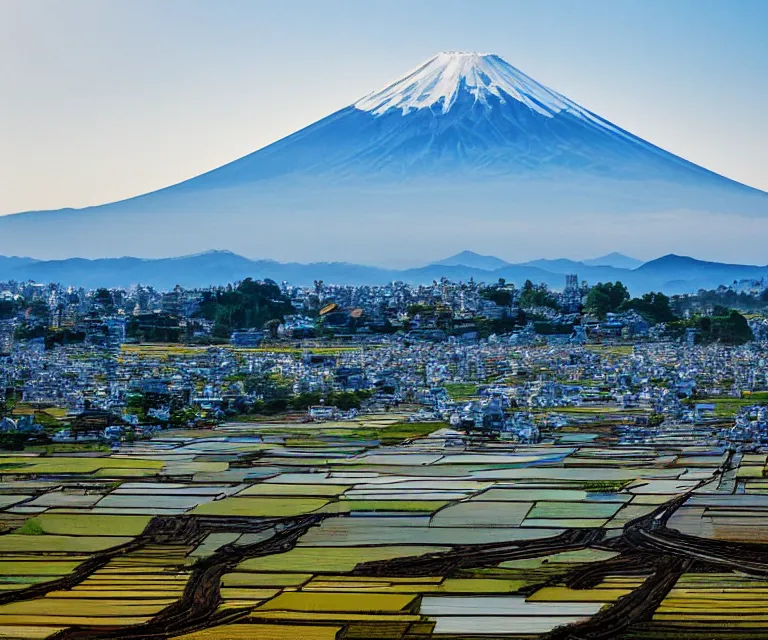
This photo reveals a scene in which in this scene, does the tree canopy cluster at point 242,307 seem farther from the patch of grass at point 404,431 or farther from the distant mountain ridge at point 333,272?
the distant mountain ridge at point 333,272

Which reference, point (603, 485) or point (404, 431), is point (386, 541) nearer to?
point (603, 485)

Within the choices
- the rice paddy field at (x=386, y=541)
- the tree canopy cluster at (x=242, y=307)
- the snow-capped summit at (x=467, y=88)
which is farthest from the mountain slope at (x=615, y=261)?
the rice paddy field at (x=386, y=541)

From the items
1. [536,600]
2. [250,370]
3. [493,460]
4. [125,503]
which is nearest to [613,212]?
[250,370]

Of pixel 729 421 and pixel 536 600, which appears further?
pixel 729 421

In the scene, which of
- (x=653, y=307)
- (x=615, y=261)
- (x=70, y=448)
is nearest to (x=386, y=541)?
(x=70, y=448)

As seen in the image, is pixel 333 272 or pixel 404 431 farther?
pixel 333 272

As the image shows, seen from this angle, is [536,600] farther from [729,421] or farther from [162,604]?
[729,421]
